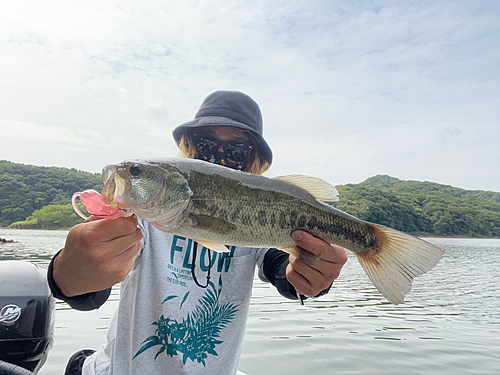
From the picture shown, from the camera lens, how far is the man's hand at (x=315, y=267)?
2025mm

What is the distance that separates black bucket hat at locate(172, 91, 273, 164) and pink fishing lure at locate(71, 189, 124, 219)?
177 cm

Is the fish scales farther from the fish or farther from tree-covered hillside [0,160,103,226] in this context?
tree-covered hillside [0,160,103,226]

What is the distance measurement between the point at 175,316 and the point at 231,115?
2120mm

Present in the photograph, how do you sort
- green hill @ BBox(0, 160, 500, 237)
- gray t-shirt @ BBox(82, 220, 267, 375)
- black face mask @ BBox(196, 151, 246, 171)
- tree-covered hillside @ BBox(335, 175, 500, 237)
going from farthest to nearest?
tree-covered hillside @ BBox(335, 175, 500, 237) → green hill @ BBox(0, 160, 500, 237) → black face mask @ BBox(196, 151, 246, 171) → gray t-shirt @ BBox(82, 220, 267, 375)

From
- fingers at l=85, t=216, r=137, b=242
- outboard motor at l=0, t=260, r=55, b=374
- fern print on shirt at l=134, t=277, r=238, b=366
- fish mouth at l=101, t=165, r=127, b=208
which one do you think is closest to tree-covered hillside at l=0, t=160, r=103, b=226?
outboard motor at l=0, t=260, r=55, b=374

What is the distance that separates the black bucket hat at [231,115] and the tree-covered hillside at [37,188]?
7.77 m

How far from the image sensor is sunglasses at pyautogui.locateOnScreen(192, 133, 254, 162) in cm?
331

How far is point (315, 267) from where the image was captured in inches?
85.5

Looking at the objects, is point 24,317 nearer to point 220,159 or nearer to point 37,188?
point 220,159

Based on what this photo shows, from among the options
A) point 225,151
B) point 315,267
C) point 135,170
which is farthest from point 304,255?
point 225,151

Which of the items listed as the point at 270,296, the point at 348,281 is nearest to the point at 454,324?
the point at 270,296

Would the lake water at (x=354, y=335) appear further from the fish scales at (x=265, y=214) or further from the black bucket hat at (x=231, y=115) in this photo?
the fish scales at (x=265, y=214)

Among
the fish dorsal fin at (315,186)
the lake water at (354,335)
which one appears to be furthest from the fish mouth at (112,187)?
the lake water at (354,335)

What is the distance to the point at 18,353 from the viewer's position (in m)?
2.62
